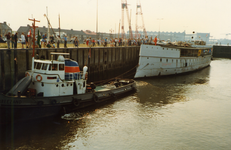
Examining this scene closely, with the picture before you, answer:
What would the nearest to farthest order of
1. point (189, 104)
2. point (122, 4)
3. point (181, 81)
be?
→ point (189, 104) → point (181, 81) → point (122, 4)

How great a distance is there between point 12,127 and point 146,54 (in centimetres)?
2653

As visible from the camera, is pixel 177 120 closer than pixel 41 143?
No

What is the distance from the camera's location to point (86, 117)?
18375 mm

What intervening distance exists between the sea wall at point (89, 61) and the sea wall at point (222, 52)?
172ft

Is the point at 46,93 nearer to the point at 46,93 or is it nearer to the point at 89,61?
the point at 46,93

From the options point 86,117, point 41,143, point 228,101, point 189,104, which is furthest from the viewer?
Answer: point 228,101

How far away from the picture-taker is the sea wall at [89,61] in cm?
1939

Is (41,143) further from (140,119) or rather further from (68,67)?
(140,119)

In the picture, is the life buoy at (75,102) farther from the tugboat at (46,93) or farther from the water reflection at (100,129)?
the water reflection at (100,129)

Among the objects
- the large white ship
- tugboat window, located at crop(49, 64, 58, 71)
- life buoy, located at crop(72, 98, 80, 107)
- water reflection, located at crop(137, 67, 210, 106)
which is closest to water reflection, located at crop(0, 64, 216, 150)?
water reflection, located at crop(137, 67, 210, 106)

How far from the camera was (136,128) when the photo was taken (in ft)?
55.1

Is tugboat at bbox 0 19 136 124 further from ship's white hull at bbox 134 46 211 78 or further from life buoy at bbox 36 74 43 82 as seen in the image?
ship's white hull at bbox 134 46 211 78

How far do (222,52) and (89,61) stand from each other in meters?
73.6

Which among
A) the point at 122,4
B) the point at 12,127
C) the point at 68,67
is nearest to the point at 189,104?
the point at 68,67
